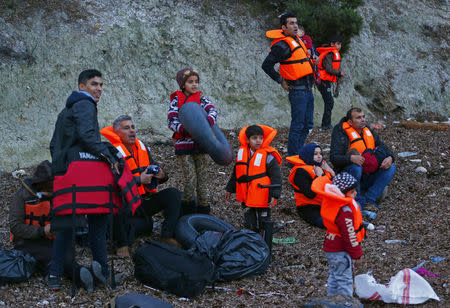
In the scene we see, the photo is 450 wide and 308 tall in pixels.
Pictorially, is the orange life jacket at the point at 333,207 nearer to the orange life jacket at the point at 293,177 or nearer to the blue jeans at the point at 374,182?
the orange life jacket at the point at 293,177

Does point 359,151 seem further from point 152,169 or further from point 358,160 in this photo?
point 152,169

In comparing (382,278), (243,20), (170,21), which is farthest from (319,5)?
(382,278)

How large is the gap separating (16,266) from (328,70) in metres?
7.18

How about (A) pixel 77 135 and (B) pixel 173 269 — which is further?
(B) pixel 173 269

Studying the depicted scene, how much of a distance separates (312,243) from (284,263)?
27.2 inches

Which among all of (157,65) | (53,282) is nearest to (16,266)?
(53,282)

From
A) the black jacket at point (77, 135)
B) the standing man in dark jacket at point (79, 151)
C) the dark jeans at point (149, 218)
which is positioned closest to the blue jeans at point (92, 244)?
the standing man in dark jacket at point (79, 151)

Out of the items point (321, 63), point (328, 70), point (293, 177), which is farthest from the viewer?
point (321, 63)

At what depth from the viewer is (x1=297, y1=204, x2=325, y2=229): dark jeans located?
712cm

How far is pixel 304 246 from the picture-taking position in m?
6.62

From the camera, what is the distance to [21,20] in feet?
34.5

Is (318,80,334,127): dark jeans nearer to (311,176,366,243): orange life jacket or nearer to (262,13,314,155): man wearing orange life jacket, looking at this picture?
(262,13,314,155): man wearing orange life jacket

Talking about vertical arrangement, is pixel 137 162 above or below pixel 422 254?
above

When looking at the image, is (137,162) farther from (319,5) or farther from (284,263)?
(319,5)
